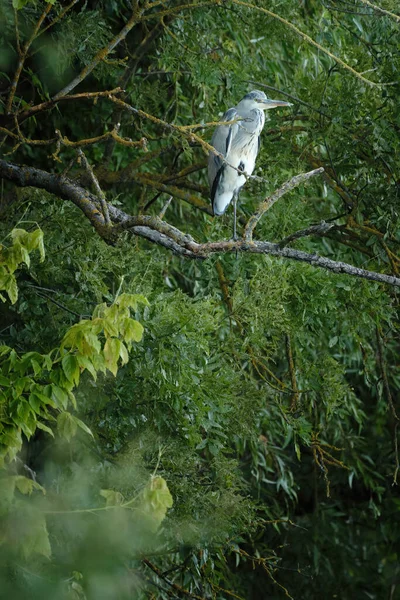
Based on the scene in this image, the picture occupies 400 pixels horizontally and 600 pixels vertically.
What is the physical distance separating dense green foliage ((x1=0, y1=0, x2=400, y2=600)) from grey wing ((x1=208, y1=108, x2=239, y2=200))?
0.37 ft

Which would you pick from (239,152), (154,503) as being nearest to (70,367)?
(154,503)

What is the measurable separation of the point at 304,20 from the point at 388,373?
1336 millimetres

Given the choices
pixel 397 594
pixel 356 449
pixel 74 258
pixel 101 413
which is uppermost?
pixel 74 258

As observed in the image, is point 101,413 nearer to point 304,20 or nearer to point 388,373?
point 388,373

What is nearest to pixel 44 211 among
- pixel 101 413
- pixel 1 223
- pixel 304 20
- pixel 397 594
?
pixel 1 223

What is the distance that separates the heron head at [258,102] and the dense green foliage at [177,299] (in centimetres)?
7

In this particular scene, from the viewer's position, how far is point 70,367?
6.48ft

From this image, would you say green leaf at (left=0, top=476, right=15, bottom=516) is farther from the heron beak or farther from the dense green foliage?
the heron beak

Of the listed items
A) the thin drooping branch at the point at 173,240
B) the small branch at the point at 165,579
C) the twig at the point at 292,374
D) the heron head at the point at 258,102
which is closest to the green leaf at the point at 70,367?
the thin drooping branch at the point at 173,240

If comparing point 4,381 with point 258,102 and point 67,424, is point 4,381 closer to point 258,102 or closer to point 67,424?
point 67,424

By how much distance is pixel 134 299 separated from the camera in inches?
75.0

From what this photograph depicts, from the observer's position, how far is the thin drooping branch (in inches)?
82.4

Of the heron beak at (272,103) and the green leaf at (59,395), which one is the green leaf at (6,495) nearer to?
the green leaf at (59,395)

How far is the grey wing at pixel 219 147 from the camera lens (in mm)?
3086
